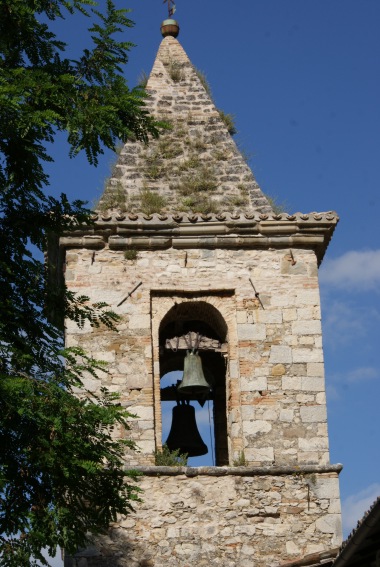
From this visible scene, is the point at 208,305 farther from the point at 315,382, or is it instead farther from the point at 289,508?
the point at 289,508

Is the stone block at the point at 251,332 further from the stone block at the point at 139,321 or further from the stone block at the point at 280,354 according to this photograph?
the stone block at the point at 139,321

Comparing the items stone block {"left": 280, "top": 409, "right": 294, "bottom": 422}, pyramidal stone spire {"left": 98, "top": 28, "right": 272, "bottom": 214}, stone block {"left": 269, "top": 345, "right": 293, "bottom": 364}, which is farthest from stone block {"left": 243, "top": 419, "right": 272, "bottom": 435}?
pyramidal stone spire {"left": 98, "top": 28, "right": 272, "bottom": 214}

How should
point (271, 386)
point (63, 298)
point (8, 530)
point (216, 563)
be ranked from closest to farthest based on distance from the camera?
point (8, 530)
point (63, 298)
point (216, 563)
point (271, 386)

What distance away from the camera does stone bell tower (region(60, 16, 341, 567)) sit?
13461 mm

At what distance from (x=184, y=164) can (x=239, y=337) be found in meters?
2.35

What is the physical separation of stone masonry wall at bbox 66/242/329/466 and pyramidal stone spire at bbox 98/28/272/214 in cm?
73

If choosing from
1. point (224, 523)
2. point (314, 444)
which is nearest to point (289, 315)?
point (314, 444)

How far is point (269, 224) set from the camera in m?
14.9

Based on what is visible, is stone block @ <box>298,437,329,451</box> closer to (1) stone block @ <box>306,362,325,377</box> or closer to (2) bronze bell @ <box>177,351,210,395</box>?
(1) stone block @ <box>306,362,325,377</box>

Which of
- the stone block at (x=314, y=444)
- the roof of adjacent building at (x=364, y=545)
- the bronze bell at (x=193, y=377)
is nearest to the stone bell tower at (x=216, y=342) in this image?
the stone block at (x=314, y=444)

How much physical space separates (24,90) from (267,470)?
4.91 m

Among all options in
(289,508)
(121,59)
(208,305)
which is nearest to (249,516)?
(289,508)

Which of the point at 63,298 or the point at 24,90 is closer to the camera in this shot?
the point at 24,90

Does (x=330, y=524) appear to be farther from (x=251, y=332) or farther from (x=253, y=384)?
(x=251, y=332)
